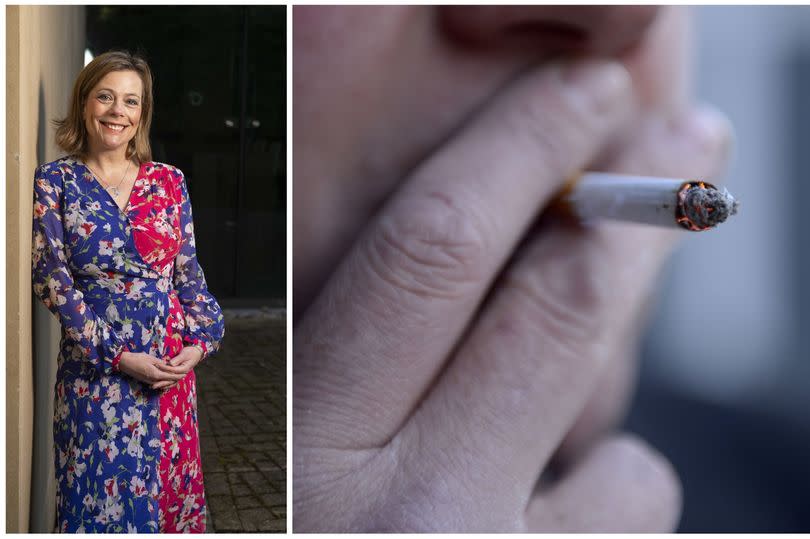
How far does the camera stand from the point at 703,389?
97cm

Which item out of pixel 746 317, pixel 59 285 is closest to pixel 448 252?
pixel 59 285

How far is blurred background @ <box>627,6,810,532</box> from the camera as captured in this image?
805 millimetres

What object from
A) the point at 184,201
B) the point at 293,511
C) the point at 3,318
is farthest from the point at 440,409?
the point at 3,318

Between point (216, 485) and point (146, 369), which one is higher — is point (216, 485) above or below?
below

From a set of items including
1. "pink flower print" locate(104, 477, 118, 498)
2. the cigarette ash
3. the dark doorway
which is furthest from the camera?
the dark doorway

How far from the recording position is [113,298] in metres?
0.60

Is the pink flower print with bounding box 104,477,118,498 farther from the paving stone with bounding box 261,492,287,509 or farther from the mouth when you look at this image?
the mouth

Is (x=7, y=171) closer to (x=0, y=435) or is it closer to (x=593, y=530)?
(x=0, y=435)

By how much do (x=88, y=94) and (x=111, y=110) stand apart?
3 centimetres

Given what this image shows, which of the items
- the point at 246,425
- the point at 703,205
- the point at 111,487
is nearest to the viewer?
the point at 703,205

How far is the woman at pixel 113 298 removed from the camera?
0.59 metres

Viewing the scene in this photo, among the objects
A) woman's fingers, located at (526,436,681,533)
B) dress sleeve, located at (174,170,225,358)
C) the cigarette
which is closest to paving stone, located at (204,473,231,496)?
dress sleeve, located at (174,170,225,358)

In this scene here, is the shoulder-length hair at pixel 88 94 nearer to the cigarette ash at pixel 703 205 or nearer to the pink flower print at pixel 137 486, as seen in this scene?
the pink flower print at pixel 137 486

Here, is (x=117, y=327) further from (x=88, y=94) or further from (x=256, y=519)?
(x=256, y=519)
